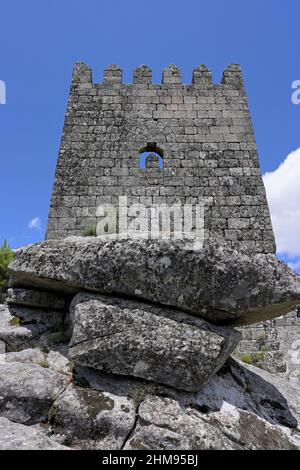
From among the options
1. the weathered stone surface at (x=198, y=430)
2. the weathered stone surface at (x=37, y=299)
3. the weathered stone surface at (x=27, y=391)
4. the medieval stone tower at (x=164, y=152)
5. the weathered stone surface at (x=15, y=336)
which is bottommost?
the weathered stone surface at (x=198, y=430)

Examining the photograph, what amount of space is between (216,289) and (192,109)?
6.99 metres

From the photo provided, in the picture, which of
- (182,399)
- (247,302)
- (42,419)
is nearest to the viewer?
(42,419)

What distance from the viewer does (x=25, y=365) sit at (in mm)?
3914

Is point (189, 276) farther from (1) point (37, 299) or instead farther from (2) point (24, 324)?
(2) point (24, 324)

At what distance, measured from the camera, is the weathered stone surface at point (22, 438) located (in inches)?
115

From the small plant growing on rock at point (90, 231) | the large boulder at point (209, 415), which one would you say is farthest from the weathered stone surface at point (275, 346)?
the small plant growing on rock at point (90, 231)

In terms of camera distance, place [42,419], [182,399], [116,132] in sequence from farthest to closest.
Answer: [116,132] → [182,399] → [42,419]

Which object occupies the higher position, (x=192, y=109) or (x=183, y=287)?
(x=192, y=109)

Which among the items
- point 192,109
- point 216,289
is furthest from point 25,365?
point 192,109

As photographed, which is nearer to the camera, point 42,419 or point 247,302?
point 42,419

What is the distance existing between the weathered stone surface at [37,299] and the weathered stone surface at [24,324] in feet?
0.33

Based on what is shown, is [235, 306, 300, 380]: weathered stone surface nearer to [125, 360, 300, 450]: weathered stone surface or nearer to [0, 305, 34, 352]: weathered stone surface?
[125, 360, 300, 450]: weathered stone surface

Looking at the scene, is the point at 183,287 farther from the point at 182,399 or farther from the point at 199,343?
the point at 182,399

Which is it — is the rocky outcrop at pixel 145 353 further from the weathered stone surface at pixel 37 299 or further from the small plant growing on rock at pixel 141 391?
the weathered stone surface at pixel 37 299
